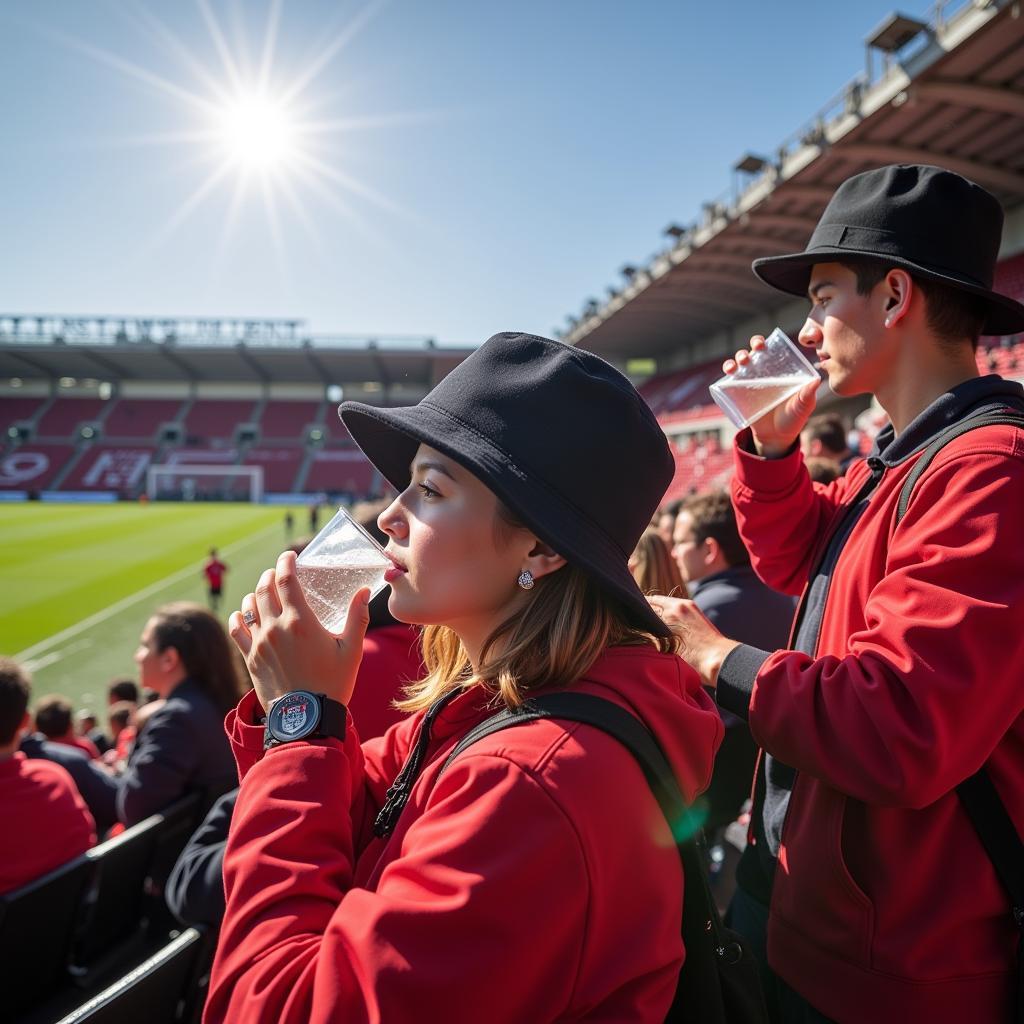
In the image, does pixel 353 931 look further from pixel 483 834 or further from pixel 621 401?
pixel 621 401

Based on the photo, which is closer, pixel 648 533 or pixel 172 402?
pixel 648 533

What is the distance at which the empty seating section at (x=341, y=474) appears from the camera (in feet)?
132

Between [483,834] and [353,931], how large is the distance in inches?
7.9

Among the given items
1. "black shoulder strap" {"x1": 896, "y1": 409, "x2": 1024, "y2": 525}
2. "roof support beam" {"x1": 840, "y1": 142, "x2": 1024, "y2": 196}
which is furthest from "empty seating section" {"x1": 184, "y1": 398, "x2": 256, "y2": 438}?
"black shoulder strap" {"x1": 896, "y1": 409, "x2": 1024, "y2": 525}

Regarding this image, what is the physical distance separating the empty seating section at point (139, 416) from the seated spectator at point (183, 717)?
4624cm

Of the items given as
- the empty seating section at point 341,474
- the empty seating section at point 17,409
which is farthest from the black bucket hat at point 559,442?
the empty seating section at point 17,409

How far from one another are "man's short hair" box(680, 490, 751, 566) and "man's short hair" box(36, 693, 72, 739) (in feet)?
13.4

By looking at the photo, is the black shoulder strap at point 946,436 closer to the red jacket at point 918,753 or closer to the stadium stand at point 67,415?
the red jacket at point 918,753

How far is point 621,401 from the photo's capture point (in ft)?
3.89

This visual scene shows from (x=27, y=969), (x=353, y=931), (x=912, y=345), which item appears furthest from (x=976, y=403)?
(x=27, y=969)

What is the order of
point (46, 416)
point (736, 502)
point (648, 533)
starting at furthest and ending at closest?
point (46, 416) < point (648, 533) < point (736, 502)

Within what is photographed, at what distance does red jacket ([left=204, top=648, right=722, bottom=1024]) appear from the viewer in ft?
2.72

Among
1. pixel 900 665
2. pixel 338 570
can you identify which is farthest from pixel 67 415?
pixel 900 665

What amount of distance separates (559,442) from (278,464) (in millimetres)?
44265
